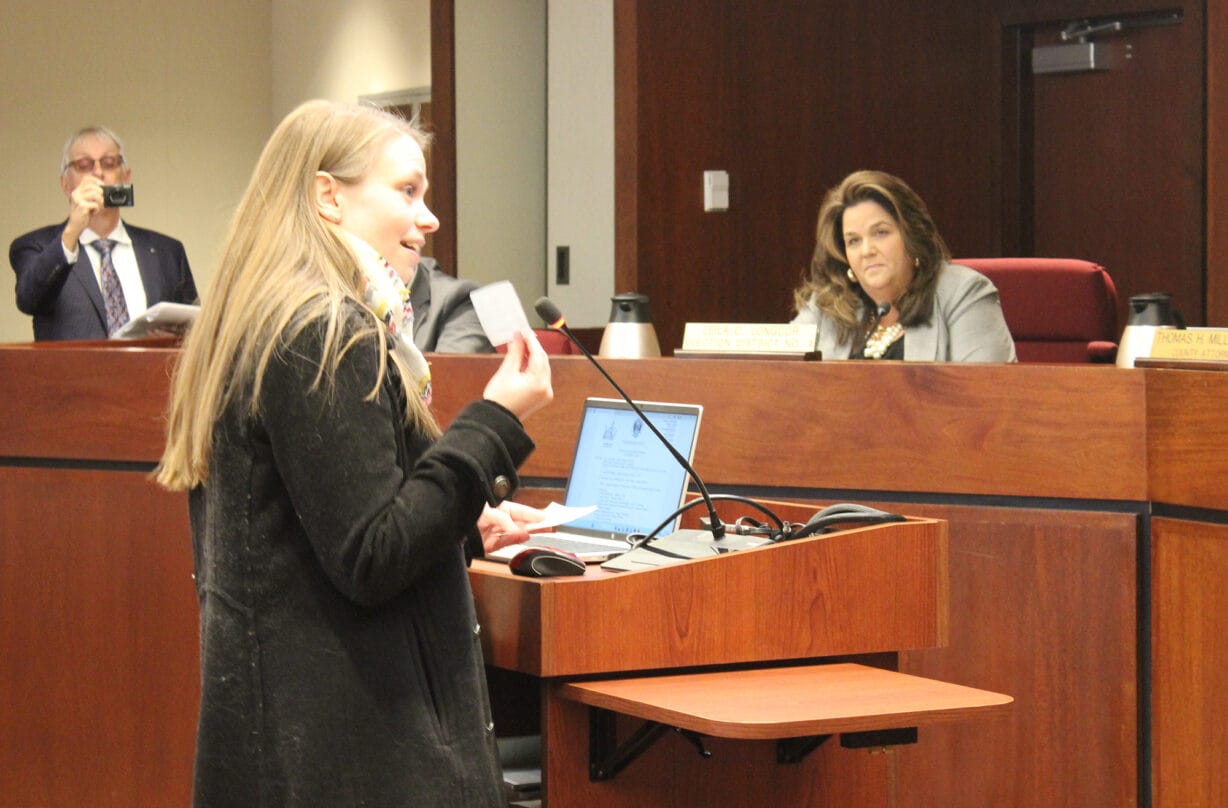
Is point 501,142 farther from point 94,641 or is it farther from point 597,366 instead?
point 597,366

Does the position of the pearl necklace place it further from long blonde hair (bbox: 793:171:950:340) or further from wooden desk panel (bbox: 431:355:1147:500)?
wooden desk panel (bbox: 431:355:1147:500)

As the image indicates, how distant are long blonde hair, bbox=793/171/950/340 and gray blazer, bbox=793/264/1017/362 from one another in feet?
0.08

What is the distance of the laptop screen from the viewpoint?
226 centimetres

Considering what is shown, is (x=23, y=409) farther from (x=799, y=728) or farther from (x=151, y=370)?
(x=799, y=728)

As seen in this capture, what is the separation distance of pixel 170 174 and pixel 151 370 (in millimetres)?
4243

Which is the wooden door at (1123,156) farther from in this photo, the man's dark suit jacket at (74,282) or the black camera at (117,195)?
the black camera at (117,195)

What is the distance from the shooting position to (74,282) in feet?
15.4

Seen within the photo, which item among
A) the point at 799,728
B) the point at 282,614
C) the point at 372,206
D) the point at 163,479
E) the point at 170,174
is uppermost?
the point at 170,174

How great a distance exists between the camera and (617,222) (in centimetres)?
492

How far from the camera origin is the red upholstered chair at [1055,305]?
3.86 metres

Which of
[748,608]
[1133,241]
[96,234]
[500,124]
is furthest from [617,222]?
[748,608]

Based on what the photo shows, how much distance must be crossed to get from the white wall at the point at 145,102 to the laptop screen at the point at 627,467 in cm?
406

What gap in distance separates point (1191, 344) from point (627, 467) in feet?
3.07

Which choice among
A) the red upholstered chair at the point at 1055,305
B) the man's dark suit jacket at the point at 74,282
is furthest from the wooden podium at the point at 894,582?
the man's dark suit jacket at the point at 74,282
